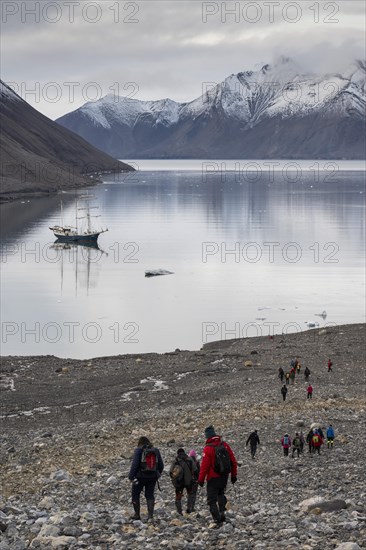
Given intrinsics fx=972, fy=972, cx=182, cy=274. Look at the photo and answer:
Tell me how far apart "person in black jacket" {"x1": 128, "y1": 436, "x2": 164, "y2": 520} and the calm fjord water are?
28.8 metres

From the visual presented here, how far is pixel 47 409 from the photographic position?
3031 centimetres

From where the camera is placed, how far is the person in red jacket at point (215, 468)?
13.6 m

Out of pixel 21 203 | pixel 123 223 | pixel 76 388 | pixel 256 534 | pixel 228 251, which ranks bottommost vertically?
pixel 256 534

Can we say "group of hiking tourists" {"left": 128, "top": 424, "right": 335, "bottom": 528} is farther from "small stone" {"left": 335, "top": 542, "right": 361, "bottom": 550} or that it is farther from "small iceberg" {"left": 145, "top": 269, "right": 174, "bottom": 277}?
"small iceberg" {"left": 145, "top": 269, "right": 174, "bottom": 277}

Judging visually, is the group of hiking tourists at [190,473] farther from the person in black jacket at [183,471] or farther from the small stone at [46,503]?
the small stone at [46,503]

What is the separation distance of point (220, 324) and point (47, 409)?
21.2m

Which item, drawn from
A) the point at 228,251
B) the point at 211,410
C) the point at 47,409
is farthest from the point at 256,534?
the point at 228,251

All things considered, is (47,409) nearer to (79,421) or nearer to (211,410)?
(79,421)

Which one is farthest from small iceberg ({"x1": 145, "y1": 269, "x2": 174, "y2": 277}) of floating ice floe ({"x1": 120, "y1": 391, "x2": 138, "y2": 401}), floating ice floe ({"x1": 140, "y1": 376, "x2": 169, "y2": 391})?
floating ice floe ({"x1": 120, "y1": 391, "x2": 138, "y2": 401})

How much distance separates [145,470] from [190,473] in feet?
2.19

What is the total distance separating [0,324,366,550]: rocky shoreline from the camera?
13727 millimetres

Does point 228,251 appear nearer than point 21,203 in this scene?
Yes

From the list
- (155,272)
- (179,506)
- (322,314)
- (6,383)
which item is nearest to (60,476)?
(179,506)

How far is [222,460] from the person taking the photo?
13.6 meters
